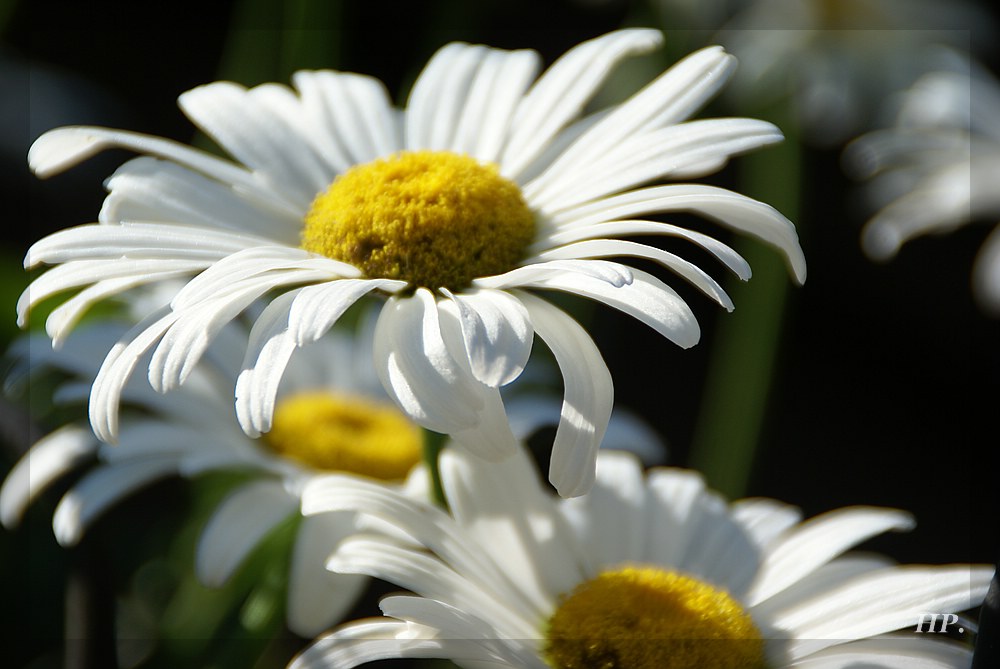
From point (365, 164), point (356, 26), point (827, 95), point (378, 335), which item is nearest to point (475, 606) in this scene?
point (378, 335)

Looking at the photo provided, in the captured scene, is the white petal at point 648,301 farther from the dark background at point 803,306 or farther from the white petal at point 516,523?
the dark background at point 803,306

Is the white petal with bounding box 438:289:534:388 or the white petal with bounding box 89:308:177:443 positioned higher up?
the white petal with bounding box 438:289:534:388

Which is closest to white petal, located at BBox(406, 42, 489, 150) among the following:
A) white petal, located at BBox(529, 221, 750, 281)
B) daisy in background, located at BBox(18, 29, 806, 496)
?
daisy in background, located at BBox(18, 29, 806, 496)

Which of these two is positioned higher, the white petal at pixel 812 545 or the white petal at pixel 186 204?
the white petal at pixel 186 204

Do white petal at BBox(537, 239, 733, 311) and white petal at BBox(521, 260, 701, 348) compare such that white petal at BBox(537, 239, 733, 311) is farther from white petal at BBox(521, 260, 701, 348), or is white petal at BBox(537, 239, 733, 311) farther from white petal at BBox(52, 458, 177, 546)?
white petal at BBox(52, 458, 177, 546)

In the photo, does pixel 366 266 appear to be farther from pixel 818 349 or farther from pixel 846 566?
pixel 818 349

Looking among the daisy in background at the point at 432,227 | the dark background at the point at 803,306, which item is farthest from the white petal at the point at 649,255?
the dark background at the point at 803,306

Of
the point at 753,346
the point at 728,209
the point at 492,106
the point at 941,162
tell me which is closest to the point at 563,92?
the point at 492,106
